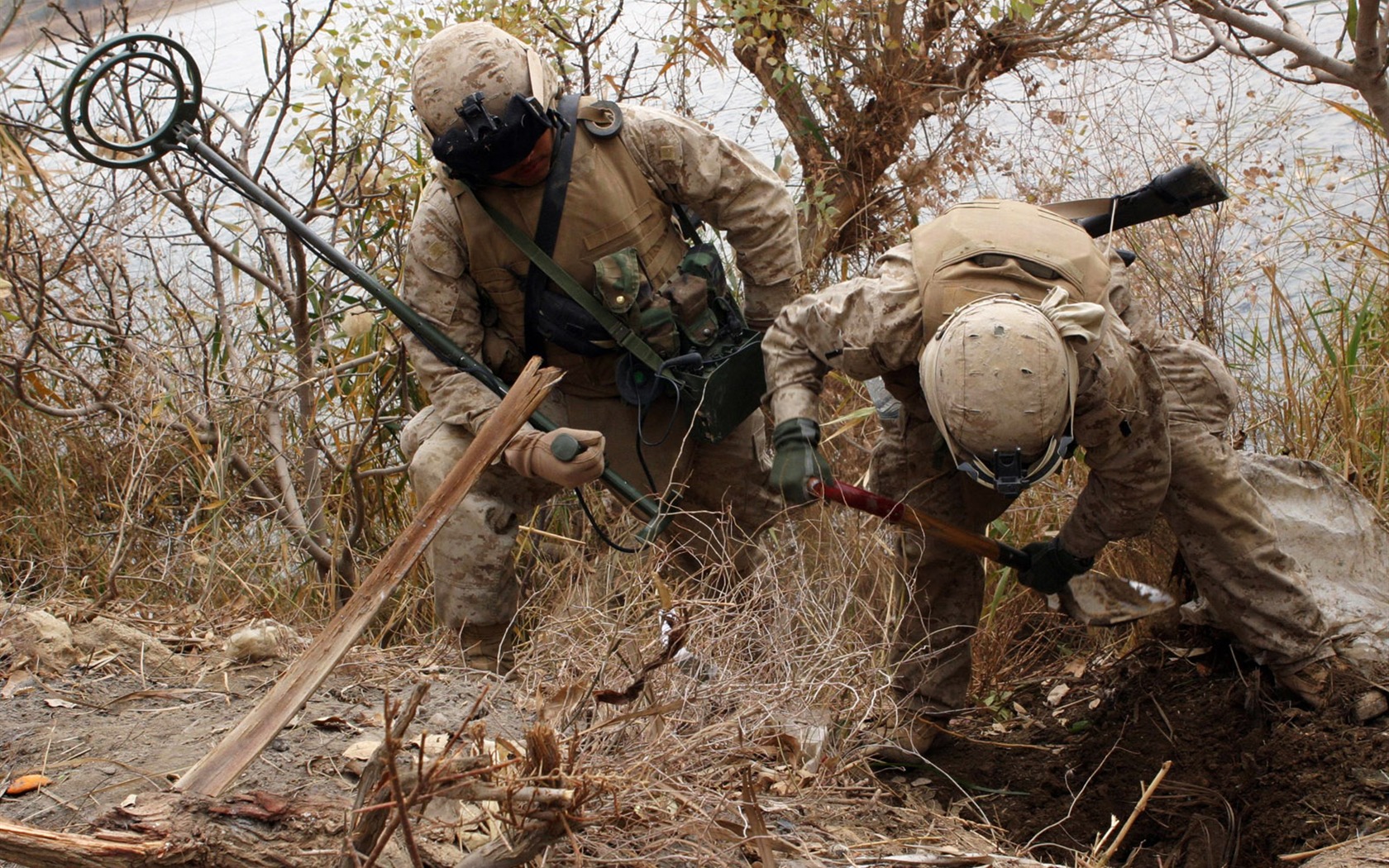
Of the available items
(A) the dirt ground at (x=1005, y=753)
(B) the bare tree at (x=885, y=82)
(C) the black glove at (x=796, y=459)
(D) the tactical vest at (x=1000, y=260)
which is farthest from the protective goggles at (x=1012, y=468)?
(B) the bare tree at (x=885, y=82)

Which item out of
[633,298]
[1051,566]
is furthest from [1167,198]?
[633,298]

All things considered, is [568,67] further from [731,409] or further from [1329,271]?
[1329,271]

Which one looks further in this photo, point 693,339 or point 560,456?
point 693,339

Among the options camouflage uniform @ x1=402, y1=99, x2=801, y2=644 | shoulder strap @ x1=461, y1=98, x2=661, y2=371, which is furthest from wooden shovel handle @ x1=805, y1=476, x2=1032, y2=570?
shoulder strap @ x1=461, y1=98, x2=661, y2=371

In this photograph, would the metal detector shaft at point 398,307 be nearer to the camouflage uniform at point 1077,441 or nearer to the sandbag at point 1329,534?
the camouflage uniform at point 1077,441

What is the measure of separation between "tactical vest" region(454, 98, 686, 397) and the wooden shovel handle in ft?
2.83

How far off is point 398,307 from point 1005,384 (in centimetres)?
170

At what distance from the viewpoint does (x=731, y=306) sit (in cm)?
369

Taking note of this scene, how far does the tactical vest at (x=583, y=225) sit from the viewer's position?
3.44 meters

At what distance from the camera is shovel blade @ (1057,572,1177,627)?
11.8 feet

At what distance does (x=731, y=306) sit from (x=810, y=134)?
6.62 feet

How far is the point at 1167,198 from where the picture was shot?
3.29m

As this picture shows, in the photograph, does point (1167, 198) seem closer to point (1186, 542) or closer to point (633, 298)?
point (1186, 542)

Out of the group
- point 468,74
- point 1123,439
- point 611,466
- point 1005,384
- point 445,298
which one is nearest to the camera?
point 1005,384
